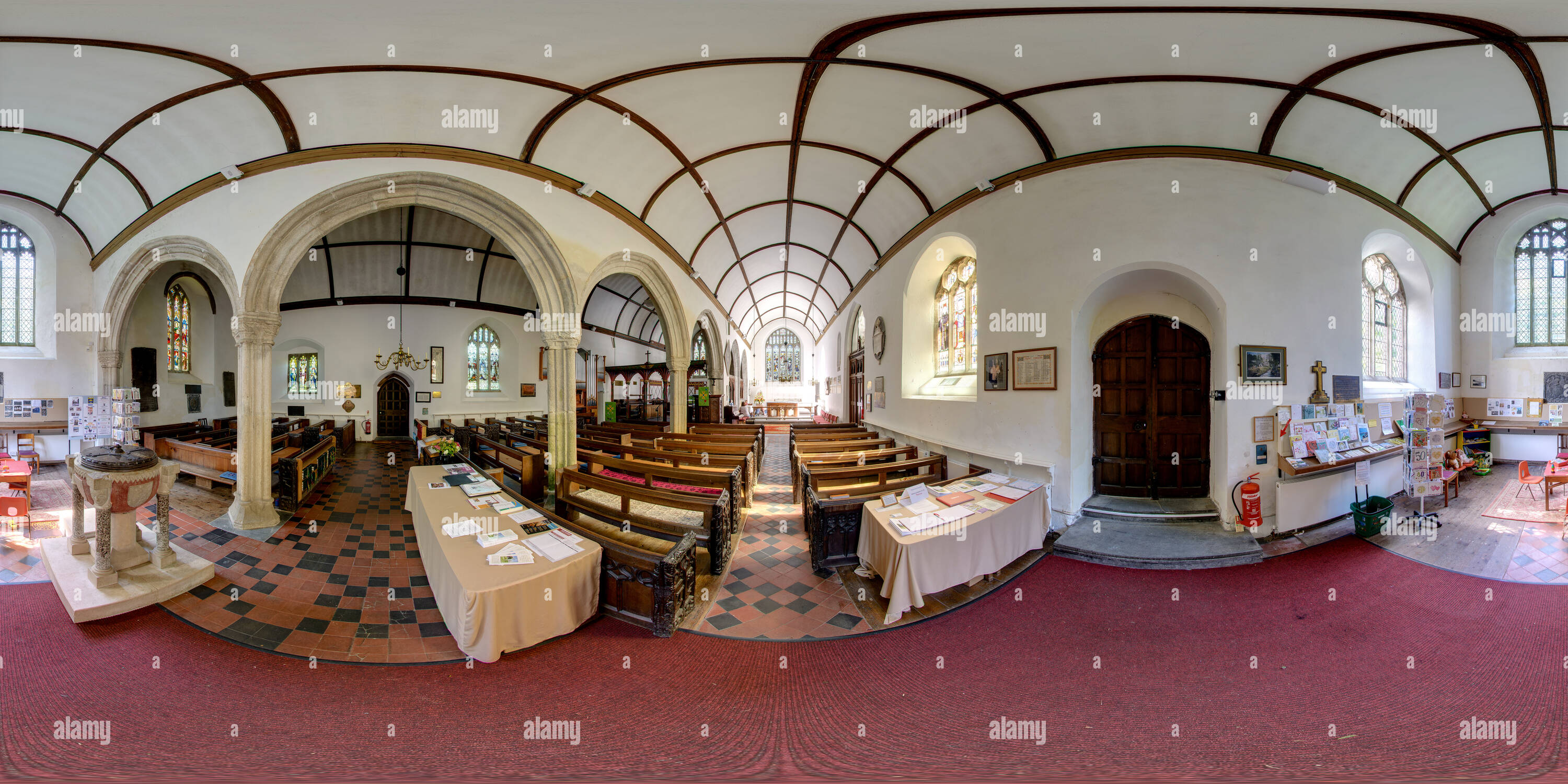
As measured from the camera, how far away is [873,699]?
274 cm

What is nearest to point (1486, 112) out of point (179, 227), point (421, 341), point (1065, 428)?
point (1065, 428)

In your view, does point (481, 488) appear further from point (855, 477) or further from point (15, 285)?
point (15, 285)

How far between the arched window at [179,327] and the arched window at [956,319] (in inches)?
691

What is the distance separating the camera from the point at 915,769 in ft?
7.34

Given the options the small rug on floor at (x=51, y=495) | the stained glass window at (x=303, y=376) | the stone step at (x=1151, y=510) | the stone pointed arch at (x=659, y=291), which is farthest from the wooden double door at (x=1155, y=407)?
the stained glass window at (x=303, y=376)

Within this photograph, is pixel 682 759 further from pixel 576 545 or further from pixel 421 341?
pixel 421 341

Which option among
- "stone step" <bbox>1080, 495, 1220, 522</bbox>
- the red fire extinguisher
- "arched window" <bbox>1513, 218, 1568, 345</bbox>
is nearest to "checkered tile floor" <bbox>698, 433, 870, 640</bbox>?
"stone step" <bbox>1080, 495, 1220, 522</bbox>

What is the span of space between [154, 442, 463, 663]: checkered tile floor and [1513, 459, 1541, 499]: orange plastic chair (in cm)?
1240

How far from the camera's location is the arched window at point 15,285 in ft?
32.5

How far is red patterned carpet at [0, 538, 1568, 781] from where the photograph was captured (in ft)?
7.45

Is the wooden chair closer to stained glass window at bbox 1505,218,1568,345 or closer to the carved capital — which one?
the carved capital

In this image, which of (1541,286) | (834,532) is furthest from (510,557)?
(1541,286)

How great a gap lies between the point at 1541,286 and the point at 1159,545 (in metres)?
10.5

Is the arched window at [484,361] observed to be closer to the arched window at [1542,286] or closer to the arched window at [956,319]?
the arched window at [956,319]
